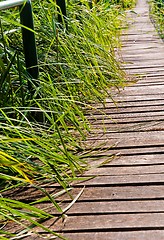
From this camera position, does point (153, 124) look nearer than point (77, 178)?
No

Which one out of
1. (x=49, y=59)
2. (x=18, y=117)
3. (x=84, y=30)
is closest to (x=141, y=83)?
(x=84, y=30)

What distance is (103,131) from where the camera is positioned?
345 centimetres

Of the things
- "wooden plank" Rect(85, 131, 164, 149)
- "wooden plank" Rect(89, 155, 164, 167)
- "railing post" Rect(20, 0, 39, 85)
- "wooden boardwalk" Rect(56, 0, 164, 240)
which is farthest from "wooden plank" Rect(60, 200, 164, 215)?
"railing post" Rect(20, 0, 39, 85)

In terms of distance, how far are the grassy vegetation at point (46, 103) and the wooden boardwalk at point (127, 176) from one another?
0.30 feet

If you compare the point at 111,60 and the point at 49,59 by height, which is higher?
the point at 49,59

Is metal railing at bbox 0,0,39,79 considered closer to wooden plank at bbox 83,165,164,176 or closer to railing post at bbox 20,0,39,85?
railing post at bbox 20,0,39,85

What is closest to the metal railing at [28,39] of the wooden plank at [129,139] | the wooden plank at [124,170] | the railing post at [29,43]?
the railing post at [29,43]

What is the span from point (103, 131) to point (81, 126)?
0.45 feet

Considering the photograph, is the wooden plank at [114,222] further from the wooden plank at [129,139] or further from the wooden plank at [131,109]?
the wooden plank at [131,109]

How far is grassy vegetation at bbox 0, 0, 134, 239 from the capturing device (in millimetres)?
2348

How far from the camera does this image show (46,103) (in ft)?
10.5

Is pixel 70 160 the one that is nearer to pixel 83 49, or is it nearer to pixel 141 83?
pixel 83 49

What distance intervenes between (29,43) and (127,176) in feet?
3.06

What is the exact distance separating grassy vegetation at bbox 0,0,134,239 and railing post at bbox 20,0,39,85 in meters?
0.04
